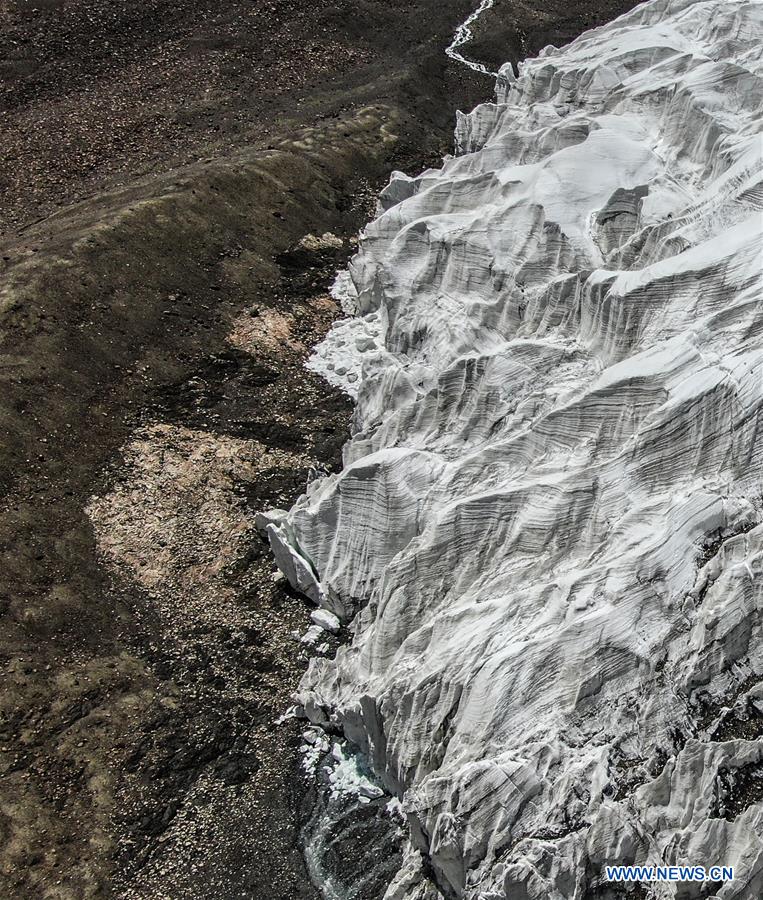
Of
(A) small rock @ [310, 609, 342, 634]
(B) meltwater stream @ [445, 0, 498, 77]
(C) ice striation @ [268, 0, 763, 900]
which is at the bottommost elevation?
(A) small rock @ [310, 609, 342, 634]

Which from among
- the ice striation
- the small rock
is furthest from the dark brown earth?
the ice striation

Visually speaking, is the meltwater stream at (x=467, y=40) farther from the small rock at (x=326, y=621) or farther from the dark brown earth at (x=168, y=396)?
the small rock at (x=326, y=621)

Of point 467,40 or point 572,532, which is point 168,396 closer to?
point 572,532

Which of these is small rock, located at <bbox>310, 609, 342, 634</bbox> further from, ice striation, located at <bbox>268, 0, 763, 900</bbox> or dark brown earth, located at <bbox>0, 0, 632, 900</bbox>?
dark brown earth, located at <bbox>0, 0, 632, 900</bbox>

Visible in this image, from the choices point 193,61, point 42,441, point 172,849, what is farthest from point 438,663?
point 193,61


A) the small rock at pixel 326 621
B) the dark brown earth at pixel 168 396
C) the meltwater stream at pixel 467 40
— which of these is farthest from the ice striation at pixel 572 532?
the meltwater stream at pixel 467 40

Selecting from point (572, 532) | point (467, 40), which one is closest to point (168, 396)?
point (572, 532)

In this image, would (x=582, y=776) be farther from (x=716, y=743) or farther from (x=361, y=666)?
(x=361, y=666)
